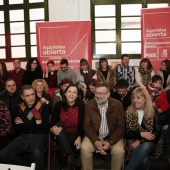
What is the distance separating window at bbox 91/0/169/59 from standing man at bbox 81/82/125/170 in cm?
349

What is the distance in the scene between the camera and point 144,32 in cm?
604

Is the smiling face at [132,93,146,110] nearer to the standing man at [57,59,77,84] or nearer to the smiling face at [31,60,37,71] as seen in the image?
the standing man at [57,59,77,84]

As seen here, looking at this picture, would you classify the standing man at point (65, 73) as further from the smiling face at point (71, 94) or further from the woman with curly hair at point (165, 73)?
the smiling face at point (71, 94)

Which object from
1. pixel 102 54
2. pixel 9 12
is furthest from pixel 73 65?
pixel 9 12

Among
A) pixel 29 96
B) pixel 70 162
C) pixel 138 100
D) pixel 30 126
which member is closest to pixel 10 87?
pixel 29 96

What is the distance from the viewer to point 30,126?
3500mm

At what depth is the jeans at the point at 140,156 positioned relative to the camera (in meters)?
3.10

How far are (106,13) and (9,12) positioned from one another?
2.53 m

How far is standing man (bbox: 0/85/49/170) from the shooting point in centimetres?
336

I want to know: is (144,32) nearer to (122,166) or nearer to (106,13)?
(106,13)

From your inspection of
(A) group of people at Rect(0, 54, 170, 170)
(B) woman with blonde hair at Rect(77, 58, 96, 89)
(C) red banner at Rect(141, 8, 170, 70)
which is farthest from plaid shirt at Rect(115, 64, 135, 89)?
(A) group of people at Rect(0, 54, 170, 170)

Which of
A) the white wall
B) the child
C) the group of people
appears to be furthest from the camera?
the white wall

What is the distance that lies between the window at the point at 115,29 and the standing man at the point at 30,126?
349cm

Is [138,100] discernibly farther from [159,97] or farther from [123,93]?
[159,97]
